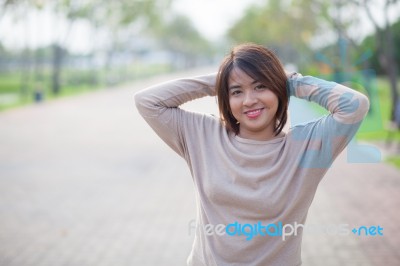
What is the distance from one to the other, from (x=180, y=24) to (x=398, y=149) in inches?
2514

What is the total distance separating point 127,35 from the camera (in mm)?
50625

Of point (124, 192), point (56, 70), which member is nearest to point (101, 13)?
point (56, 70)

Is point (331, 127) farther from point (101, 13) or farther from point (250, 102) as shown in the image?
point (101, 13)

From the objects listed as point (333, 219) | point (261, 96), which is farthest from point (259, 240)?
point (333, 219)

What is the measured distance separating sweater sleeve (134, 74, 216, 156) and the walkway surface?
1.00m

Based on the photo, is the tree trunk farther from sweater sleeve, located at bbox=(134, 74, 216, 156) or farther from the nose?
the nose

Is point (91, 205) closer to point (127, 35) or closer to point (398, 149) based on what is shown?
point (398, 149)

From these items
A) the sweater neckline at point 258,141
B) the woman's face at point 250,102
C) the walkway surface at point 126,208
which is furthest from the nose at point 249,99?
the walkway surface at point 126,208

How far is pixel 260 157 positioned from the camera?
173 centimetres

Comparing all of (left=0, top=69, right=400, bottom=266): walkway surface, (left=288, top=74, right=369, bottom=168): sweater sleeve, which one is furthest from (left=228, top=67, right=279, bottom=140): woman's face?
(left=0, top=69, right=400, bottom=266): walkway surface

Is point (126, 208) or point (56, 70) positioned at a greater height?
point (126, 208)

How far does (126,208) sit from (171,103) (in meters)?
4.61

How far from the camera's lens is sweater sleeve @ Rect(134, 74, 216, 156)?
192 centimetres

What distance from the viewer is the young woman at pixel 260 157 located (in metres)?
1.72
